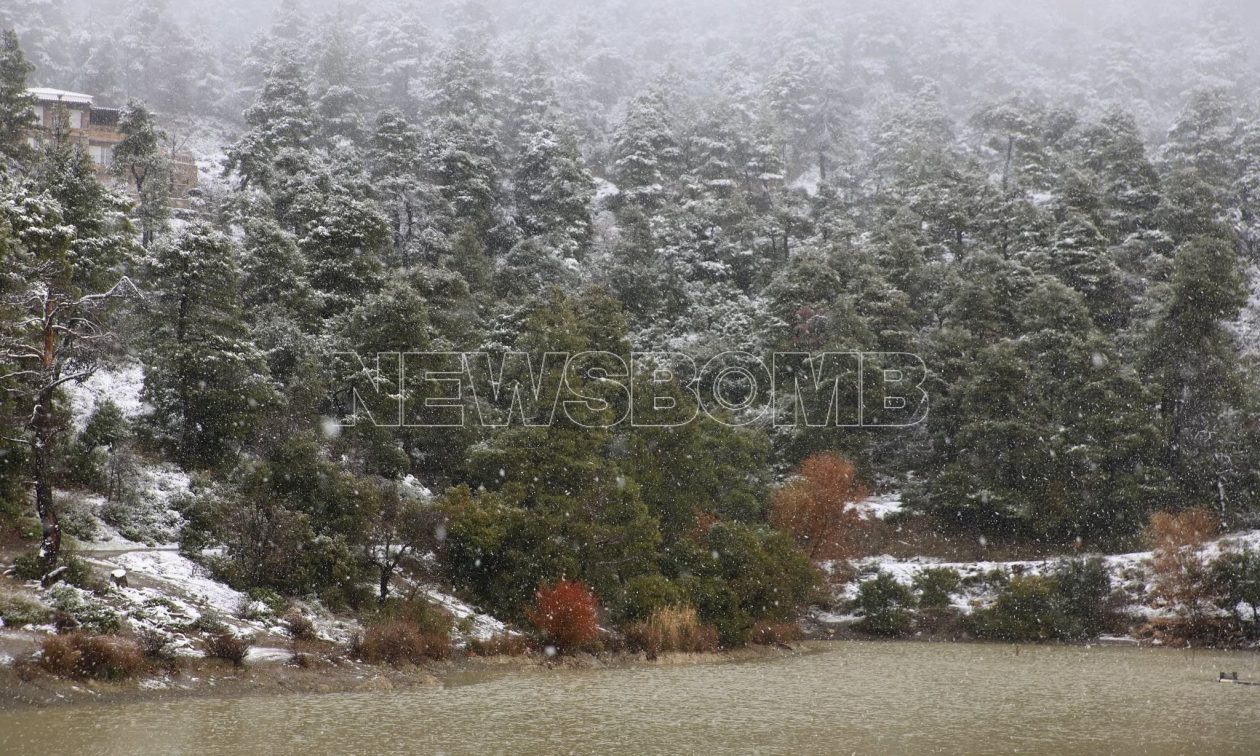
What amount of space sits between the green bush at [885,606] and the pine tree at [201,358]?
23135mm

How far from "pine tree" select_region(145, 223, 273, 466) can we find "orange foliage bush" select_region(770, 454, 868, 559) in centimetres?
2024

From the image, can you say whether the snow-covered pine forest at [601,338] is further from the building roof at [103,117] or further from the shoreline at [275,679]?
the building roof at [103,117]

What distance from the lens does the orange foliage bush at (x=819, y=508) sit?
37844 millimetres

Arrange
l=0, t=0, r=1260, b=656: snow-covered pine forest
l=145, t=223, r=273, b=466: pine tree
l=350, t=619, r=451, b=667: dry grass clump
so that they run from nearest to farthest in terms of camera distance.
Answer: l=350, t=619, r=451, b=667: dry grass clump
l=0, t=0, r=1260, b=656: snow-covered pine forest
l=145, t=223, r=273, b=466: pine tree

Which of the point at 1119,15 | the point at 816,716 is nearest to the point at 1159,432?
the point at 816,716

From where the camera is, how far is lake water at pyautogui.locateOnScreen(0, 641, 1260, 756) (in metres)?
13.9

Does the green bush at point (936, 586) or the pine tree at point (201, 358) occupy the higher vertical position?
the pine tree at point (201, 358)

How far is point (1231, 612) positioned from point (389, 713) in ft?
98.9

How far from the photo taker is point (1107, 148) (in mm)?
54875

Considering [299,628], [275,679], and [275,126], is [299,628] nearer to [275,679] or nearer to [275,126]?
[275,679]

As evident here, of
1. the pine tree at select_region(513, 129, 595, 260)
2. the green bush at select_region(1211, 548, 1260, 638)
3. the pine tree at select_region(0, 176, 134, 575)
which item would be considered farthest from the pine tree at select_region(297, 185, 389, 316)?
the green bush at select_region(1211, 548, 1260, 638)

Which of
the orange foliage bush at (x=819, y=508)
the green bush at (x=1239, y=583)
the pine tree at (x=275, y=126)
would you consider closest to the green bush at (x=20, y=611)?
the orange foliage bush at (x=819, y=508)

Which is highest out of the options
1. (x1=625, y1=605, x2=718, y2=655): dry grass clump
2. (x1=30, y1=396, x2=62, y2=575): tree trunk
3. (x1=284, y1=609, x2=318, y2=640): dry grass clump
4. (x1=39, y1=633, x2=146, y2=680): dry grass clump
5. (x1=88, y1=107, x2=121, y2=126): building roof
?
(x1=88, y1=107, x2=121, y2=126): building roof

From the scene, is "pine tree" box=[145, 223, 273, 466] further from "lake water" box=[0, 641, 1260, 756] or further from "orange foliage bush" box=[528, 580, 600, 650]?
"lake water" box=[0, 641, 1260, 756]
